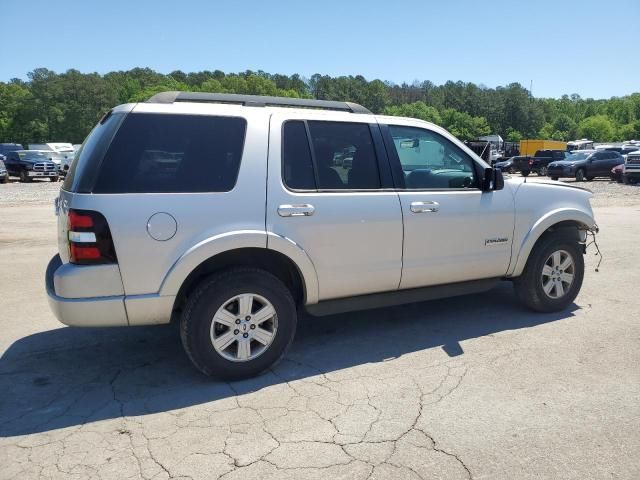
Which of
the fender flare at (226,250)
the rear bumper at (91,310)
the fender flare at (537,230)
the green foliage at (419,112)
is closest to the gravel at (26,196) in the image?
the rear bumper at (91,310)

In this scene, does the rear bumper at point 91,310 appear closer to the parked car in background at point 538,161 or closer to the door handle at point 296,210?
the door handle at point 296,210

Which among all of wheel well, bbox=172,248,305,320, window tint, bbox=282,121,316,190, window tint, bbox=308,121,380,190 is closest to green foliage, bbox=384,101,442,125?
window tint, bbox=308,121,380,190

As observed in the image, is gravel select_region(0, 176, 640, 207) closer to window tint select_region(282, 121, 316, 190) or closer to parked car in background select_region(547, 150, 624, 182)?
parked car in background select_region(547, 150, 624, 182)

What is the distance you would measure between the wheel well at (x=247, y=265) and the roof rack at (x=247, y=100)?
1.20m

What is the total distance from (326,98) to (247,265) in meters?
140

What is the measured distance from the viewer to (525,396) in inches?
137

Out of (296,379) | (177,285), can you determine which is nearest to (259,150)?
(177,285)

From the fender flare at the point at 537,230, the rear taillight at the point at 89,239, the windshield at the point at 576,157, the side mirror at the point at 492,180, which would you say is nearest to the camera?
the rear taillight at the point at 89,239

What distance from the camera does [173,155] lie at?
350 cm

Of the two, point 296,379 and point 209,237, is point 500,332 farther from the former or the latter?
point 209,237

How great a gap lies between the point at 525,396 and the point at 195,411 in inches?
88.6

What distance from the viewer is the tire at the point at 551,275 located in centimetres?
501

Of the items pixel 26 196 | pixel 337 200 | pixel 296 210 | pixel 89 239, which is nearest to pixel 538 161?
pixel 26 196

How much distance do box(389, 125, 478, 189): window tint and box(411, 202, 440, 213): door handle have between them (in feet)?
0.66
